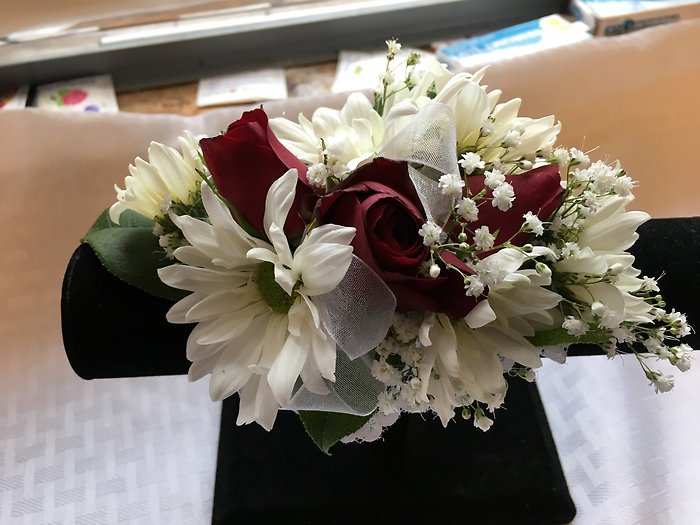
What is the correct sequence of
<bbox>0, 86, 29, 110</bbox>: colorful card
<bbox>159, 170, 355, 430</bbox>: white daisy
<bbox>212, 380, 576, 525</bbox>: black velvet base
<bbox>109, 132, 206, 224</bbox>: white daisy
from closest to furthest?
<bbox>159, 170, 355, 430</bbox>: white daisy < <bbox>109, 132, 206, 224</bbox>: white daisy < <bbox>212, 380, 576, 525</bbox>: black velvet base < <bbox>0, 86, 29, 110</bbox>: colorful card

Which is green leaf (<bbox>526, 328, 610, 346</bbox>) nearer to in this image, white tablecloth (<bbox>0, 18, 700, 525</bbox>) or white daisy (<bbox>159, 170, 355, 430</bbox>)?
white daisy (<bbox>159, 170, 355, 430</bbox>)

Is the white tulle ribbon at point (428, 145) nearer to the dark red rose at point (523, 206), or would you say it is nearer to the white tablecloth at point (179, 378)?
the dark red rose at point (523, 206)

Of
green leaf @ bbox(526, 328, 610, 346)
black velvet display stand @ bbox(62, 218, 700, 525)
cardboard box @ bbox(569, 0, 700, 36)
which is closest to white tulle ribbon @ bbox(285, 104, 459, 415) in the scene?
green leaf @ bbox(526, 328, 610, 346)

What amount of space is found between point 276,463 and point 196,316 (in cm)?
35

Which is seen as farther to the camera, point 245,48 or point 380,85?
point 245,48

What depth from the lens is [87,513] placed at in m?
0.75

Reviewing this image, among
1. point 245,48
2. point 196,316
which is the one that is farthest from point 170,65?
point 196,316

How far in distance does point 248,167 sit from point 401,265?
0.12 metres

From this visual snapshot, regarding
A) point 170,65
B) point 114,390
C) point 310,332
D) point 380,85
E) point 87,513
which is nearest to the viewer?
point 310,332

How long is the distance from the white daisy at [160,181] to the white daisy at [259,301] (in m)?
0.08

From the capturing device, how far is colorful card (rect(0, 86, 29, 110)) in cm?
113

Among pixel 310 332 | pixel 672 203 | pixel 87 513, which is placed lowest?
pixel 87 513

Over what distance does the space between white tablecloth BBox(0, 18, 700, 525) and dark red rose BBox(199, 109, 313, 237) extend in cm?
42

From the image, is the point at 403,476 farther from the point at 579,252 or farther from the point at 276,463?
the point at 579,252
